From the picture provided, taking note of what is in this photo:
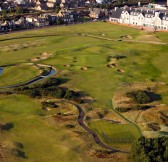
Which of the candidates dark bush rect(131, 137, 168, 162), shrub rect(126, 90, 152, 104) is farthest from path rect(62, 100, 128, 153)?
shrub rect(126, 90, 152, 104)

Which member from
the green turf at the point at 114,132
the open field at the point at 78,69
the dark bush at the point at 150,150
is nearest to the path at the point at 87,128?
the green turf at the point at 114,132

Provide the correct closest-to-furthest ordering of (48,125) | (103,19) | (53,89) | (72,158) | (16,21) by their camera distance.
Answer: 1. (72,158)
2. (48,125)
3. (53,89)
4. (16,21)
5. (103,19)

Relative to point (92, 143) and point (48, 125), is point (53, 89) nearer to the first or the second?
point (48, 125)

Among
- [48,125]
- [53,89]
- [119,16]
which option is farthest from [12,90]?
[119,16]

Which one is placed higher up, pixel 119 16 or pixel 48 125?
pixel 119 16

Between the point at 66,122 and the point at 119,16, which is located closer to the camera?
the point at 66,122

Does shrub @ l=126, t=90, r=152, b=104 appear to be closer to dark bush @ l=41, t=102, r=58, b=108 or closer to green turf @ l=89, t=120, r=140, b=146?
green turf @ l=89, t=120, r=140, b=146

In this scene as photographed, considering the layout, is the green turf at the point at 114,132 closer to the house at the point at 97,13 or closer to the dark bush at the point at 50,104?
the dark bush at the point at 50,104

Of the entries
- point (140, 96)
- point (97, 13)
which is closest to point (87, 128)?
point (140, 96)
